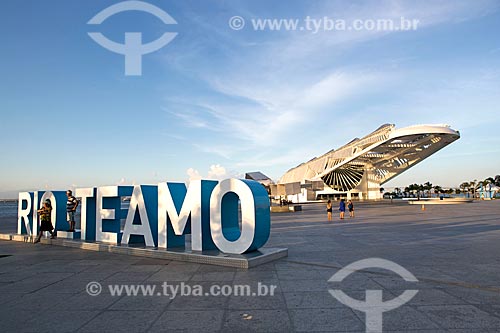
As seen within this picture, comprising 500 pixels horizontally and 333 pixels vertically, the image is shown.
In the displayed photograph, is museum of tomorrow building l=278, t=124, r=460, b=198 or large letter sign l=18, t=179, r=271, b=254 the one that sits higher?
museum of tomorrow building l=278, t=124, r=460, b=198

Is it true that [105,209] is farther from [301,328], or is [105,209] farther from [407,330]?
[407,330]

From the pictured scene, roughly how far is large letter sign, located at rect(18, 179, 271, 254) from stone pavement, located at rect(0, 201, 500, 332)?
100 centimetres

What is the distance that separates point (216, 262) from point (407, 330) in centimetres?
535

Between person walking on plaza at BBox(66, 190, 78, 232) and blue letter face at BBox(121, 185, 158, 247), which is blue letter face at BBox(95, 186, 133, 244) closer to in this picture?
blue letter face at BBox(121, 185, 158, 247)

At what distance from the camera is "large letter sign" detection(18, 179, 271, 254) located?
9297 mm

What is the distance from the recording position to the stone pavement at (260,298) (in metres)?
4.87

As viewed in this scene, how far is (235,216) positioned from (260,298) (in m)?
4.20

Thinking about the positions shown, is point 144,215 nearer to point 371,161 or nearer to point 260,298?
point 260,298

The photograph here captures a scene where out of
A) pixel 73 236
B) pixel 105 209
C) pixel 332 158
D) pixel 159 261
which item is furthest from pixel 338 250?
pixel 332 158

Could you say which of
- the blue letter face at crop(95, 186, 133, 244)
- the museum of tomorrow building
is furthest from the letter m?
the museum of tomorrow building

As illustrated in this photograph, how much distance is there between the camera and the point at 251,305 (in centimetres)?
566

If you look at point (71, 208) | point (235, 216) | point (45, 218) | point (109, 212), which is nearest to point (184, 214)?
point (235, 216)

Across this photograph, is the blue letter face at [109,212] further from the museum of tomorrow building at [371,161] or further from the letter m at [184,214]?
the museum of tomorrow building at [371,161]

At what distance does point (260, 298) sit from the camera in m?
6.02
